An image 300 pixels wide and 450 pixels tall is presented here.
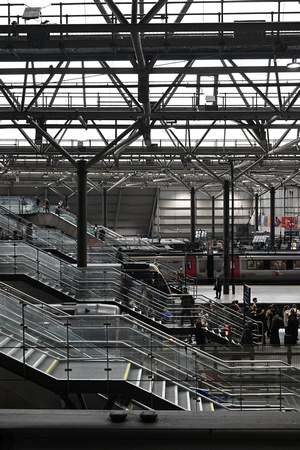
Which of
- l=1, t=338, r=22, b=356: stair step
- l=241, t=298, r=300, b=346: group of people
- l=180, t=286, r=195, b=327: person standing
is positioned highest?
l=1, t=338, r=22, b=356: stair step

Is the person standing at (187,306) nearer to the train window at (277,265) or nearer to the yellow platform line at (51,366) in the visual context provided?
the yellow platform line at (51,366)

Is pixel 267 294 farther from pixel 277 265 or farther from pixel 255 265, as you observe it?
pixel 277 265

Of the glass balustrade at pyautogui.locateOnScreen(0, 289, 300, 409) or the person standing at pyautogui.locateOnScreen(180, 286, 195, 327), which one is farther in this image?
the person standing at pyautogui.locateOnScreen(180, 286, 195, 327)

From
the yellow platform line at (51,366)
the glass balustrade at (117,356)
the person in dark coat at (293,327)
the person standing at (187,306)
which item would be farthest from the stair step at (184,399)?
the person in dark coat at (293,327)

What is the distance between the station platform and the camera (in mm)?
29683

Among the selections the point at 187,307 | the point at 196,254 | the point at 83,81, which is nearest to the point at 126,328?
the point at 187,307

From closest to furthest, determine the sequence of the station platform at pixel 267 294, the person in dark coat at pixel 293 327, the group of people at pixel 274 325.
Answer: the group of people at pixel 274 325, the person in dark coat at pixel 293 327, the station platform at pixel 267 294

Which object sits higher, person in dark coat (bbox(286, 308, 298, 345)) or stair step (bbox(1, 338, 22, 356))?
stair step (bbox(1, 338, 22, 356))

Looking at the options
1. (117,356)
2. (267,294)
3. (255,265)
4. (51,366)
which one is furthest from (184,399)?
(255,265)

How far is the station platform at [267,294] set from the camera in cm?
2968

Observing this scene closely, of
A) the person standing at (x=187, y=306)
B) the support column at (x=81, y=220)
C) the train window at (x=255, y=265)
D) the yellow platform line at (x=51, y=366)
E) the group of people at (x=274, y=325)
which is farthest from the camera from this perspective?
the train window at (x=255, y=265)

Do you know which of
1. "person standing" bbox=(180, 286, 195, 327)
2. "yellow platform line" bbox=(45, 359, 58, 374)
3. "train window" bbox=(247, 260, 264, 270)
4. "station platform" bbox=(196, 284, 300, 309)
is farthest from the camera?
"train window" bbox=(247, 260, 264, 270)

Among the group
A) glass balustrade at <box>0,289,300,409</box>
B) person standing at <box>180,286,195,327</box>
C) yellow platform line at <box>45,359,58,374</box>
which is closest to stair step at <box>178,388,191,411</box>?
glass balustrade at <box>0,289,300,409</box>

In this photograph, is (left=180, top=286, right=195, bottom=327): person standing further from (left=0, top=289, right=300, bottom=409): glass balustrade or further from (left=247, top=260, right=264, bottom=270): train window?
(left=247, top=260, right=264, bottom=270): train window
